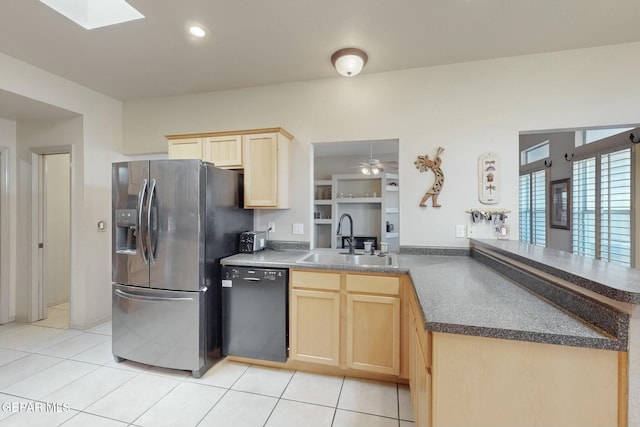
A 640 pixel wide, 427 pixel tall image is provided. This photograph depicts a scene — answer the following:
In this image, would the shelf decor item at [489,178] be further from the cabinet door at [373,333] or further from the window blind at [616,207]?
the window blind at [616,207]

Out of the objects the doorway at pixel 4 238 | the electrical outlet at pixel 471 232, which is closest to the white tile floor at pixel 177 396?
the doorway at pixel 4 238

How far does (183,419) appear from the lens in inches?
68.3

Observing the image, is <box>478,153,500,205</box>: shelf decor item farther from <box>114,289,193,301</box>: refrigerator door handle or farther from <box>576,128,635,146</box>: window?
<box>114,289,193,301</box>: refrigerator door handle

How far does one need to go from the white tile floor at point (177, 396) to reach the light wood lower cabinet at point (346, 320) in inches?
7.5

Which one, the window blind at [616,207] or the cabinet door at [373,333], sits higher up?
the window blind at [616,207]

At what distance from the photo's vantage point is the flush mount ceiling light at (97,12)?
1.94m

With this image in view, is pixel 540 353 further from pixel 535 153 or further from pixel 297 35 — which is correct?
pixel 535 153

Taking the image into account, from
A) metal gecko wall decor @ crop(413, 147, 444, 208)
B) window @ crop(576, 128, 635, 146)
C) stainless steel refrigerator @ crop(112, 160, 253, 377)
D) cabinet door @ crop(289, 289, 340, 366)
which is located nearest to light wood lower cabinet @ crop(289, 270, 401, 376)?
cabinet door @ crop(289, 289, 340, 366)

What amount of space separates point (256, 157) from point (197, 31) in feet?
3.37

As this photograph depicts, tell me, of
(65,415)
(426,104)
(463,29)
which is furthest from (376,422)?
(463,29)

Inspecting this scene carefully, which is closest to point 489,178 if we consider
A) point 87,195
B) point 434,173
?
point 434,173

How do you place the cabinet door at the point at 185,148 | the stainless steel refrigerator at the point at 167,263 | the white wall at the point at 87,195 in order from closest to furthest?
1. the stainless steel refrigerator at the point at 167,263
2. the cabinet door at the point at 185,148
3. the white wall at the point at 87,195

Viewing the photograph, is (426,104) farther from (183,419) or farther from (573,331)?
Result: (183,419)

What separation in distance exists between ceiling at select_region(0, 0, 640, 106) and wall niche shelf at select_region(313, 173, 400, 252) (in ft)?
8.78
